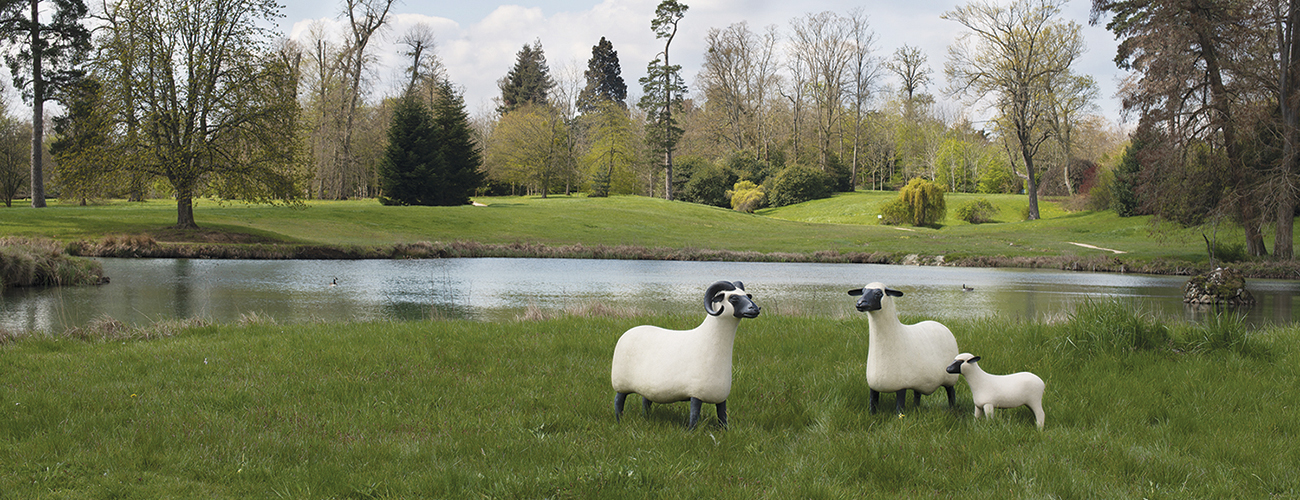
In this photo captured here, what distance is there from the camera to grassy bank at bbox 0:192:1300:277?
27.8 m

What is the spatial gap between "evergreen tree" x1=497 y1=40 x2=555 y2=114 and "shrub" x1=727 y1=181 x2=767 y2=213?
135 ft

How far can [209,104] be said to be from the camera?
1087 inches

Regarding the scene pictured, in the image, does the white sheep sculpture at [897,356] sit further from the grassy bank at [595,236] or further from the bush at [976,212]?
the bush at [976,212]

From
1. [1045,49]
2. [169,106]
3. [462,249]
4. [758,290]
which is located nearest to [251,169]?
[169,106]

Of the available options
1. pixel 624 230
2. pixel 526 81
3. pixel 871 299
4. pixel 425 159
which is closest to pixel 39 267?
pixel 871 299

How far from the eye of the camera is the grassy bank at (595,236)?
27.8 meters

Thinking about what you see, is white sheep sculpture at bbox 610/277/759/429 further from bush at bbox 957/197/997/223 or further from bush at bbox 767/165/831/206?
bush at bbox 767/165/831/206

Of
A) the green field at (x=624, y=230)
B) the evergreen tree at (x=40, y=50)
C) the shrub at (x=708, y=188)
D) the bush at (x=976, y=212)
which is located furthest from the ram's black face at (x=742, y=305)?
the shrub at (x=708, y=188)

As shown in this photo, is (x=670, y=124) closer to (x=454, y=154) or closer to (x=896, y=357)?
(x=454, y=154)

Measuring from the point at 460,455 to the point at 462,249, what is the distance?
2998 cm

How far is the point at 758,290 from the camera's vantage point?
2027cm

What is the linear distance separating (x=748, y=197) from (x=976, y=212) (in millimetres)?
18916

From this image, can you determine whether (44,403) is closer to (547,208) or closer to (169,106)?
(169,106)

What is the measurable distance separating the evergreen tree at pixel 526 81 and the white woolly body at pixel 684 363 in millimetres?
94073
